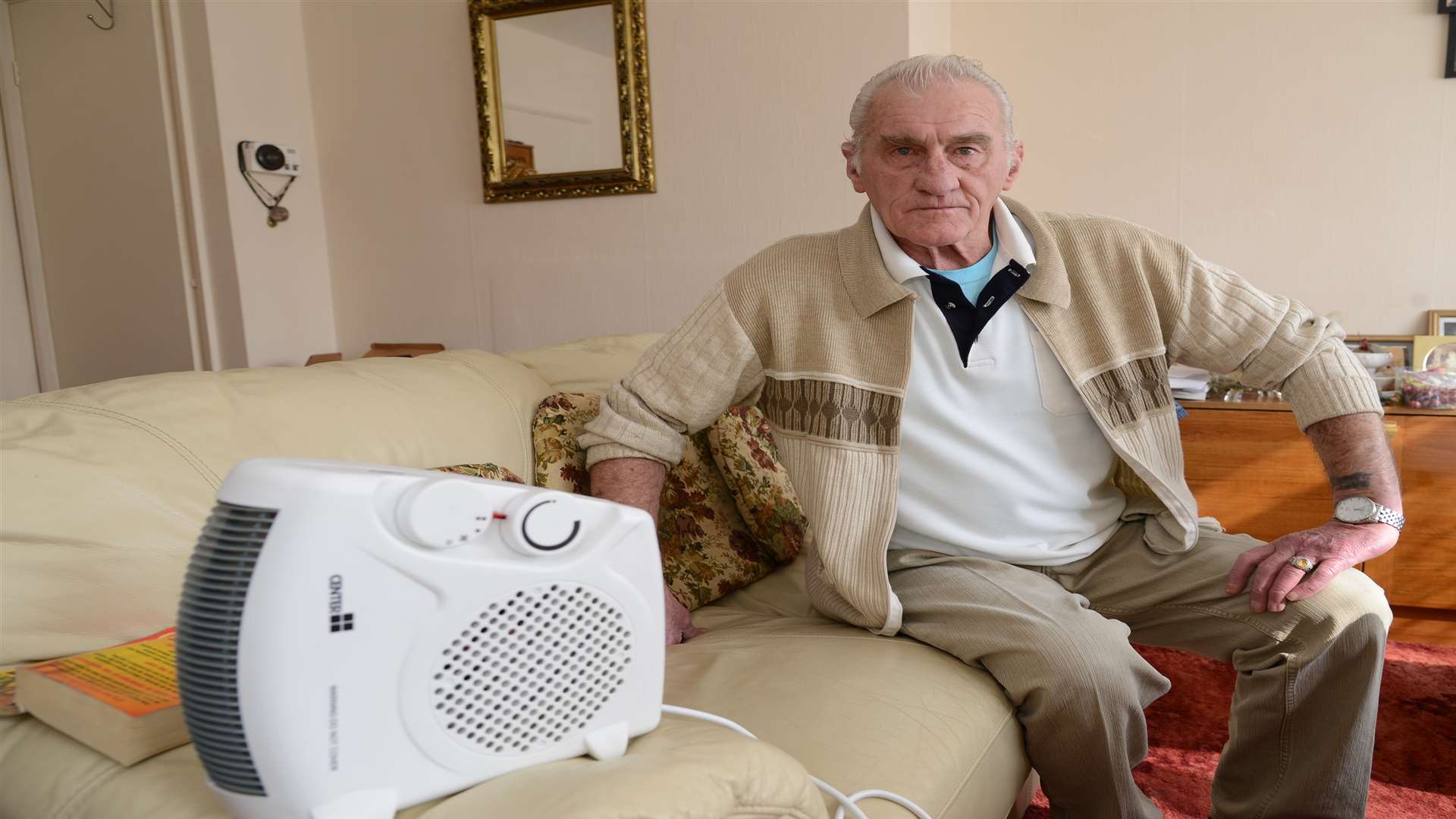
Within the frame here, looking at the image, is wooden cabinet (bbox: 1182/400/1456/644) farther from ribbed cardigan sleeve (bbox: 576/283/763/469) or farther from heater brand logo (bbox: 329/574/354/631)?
heater brand logo (bbox: 329/574/354/631)

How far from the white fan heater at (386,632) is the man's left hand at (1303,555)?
36.6 inches

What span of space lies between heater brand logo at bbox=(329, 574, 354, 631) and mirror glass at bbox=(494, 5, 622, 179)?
2.45 metres

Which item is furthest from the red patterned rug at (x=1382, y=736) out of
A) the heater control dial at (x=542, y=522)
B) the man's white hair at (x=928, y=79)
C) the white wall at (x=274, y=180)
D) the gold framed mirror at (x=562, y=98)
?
the white wall at (x=274, y=180)

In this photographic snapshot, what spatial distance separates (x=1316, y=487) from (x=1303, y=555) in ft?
4.03

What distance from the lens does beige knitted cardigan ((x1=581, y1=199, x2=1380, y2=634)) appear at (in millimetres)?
1317

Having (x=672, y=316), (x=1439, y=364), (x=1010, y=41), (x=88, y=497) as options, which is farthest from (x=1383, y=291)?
(x=88, y=497)

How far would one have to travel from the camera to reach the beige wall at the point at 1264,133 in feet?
8.05

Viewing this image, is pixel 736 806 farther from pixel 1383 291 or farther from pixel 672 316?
pixel 1383 291

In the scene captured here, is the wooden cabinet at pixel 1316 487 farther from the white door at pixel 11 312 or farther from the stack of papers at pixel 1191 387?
the white door at pixel 11 312

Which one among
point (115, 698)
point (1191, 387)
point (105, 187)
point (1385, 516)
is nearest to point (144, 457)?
point (115, 698)

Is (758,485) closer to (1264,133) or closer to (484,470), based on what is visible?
(484,470)

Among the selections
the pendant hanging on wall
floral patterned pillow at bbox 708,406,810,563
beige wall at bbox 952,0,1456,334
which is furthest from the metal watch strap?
the pendant hanging on wall

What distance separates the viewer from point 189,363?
3168mm

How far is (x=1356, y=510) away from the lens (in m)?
1.27
